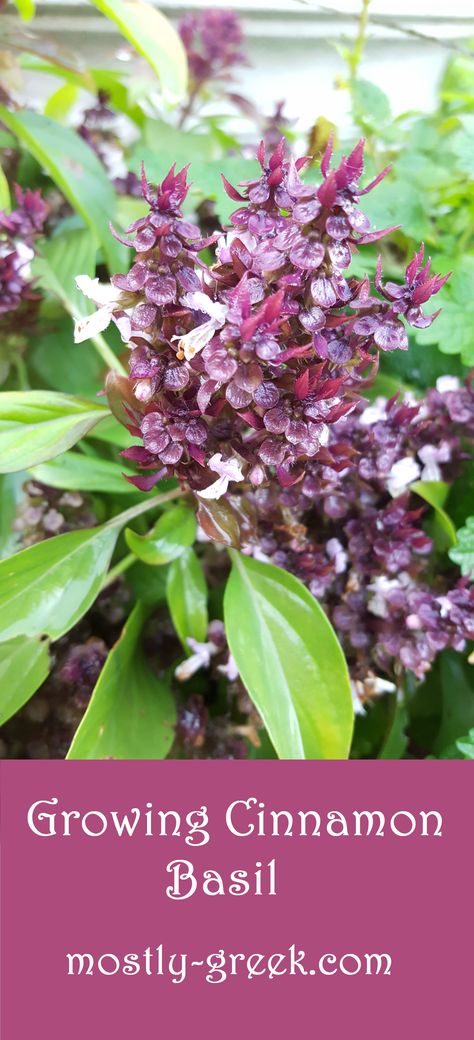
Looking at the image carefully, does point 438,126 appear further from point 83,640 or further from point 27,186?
point 83,640

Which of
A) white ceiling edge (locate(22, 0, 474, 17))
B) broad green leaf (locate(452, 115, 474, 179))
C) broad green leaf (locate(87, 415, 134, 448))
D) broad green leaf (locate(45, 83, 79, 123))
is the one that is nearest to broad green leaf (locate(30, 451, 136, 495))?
broad green leaf (locate(87, 415, 134, 448))

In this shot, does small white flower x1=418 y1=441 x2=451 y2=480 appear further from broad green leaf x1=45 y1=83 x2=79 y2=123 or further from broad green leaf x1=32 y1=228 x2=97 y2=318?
broad green leaf x1=45 y1=83 x2=79 y2=123

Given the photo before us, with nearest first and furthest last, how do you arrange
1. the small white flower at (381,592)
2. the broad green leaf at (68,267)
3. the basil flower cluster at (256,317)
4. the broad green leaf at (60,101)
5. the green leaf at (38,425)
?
1. the basil flower cluster at (256,317)
2. the green leaf at (38,425)
3. the small white flower at (381,592)
4. the broad green leaf at (68,267)
5. the broad green leaf at (60,101)

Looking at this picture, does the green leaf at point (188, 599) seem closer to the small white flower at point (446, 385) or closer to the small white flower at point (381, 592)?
the small white flower at point (381, 592)

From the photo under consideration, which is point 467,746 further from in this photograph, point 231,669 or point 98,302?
point 98,302

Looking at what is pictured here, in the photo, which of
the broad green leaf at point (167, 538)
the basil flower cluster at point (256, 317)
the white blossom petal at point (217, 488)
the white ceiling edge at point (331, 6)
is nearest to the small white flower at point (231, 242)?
the basil flower cluster at point (256, 317)
